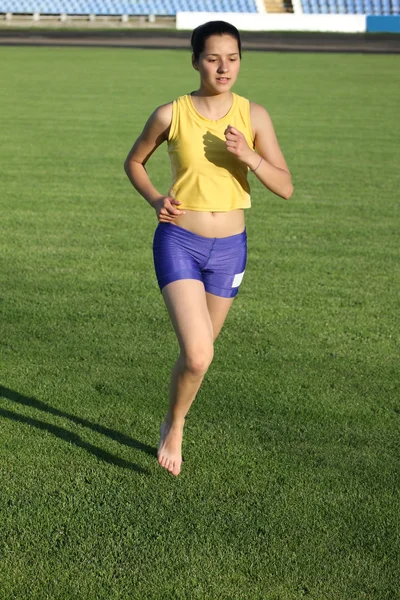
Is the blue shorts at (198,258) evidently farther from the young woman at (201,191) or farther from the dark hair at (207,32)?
A: the dark hair at (207,32)

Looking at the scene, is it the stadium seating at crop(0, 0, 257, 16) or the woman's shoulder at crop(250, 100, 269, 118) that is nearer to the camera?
the woman's shoulder at crop(250, 100, 269, 118)

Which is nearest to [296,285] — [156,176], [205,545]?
[205,545]

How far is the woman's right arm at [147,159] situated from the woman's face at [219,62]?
0.77ft

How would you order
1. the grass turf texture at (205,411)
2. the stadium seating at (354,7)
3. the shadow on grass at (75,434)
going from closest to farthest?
the grass turf texture at (205,411)
the shadow on grass at (75,434)
the stadium seating at (354,7)

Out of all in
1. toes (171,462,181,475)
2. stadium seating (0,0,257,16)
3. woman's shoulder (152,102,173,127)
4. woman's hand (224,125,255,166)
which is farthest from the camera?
stadium seating (0,0,257,16)

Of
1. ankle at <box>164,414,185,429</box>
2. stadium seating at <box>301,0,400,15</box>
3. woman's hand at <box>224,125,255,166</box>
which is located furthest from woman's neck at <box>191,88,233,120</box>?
stadium seating at <box>301,0,400,15</box>

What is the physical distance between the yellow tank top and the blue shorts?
0.48 feet

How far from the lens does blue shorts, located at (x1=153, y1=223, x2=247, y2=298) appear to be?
4367 millimetres

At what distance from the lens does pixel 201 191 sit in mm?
4371

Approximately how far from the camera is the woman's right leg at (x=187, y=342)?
425 centimetres

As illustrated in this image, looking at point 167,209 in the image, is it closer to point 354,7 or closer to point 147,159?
point 147,159

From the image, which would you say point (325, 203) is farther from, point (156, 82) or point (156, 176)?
point (156, 82)

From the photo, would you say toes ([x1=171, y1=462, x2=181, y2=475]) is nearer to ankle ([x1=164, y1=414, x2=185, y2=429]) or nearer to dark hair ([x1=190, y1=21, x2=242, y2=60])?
ankle ([x1=164, y1=414, x2=185, y2=429])

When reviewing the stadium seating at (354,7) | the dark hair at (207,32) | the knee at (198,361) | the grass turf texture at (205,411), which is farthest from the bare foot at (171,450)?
the stadium seating at (354,7)
